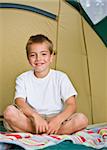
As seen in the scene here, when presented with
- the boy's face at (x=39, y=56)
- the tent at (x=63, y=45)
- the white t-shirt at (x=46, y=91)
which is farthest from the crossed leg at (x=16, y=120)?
the tent at (x=63, y=45)

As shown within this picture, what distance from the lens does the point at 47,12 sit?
76.0 inches

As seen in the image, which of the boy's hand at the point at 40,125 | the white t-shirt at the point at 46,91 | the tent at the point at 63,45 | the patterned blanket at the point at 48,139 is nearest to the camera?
the patterned blanket at the point at 48,139

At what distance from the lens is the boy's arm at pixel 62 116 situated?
4.50 feet

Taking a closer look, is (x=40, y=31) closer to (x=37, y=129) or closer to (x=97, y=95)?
(x=97, y=95)

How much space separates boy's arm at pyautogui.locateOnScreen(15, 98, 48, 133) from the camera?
4.43 feet

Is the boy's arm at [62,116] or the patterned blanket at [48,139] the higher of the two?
the boy's arm at [62,116]

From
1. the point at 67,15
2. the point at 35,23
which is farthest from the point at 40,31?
the point at 67,15

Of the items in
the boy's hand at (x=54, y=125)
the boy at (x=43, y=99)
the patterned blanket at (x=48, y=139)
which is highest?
the boy at (x=43, y=99)

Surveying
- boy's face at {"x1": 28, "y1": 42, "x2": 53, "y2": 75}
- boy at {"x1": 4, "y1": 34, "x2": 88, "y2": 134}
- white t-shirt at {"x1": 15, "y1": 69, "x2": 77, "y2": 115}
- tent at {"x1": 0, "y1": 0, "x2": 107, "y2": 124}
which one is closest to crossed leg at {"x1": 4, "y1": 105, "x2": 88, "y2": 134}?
boy at {"x1": 4, "y1": 34, "x2": 88, "y2": 134}

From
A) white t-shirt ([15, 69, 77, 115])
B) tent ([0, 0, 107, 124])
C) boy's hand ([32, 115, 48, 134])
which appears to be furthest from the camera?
tent ([0, 0, 107, 124])

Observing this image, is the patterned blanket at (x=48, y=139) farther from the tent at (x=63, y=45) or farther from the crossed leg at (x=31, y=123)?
the tent at (x=63, y=45)

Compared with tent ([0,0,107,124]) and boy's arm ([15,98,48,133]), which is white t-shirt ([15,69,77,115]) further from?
tent ([0,0,107,124])

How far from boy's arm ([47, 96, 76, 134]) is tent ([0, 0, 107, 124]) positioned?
41 centimetres

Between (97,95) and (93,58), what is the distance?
20 cm
